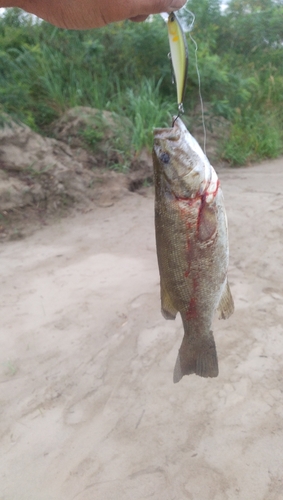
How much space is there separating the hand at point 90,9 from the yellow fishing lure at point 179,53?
73 mm

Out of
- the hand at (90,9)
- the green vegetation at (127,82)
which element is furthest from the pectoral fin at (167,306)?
the green vegetation at (127,82)

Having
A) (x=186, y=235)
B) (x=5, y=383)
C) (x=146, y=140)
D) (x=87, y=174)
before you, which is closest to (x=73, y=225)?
(x=87, y=174)

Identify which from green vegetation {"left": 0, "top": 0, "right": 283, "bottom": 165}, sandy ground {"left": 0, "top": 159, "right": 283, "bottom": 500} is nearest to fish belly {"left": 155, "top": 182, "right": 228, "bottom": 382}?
sandy ground {"left": 0, "top": 159, "right": 283, "bottom": 500}

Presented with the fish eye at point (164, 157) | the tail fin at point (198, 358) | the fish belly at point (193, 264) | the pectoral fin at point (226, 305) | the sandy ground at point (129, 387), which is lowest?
the sandy ground at point (129, 387)

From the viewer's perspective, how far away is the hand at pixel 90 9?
178 cm

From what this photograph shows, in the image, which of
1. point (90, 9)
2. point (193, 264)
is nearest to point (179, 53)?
→ point (90, 9)

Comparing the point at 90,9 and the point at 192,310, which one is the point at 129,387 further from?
the point at 90,9

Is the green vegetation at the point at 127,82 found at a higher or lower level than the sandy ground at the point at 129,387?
higher

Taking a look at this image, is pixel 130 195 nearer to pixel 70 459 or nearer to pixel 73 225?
pixel 73 225

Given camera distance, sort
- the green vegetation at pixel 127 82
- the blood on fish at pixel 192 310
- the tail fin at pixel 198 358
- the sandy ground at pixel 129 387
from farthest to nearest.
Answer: the green vegetation at pixel 127 82, the sandy ground at pixel 129 387, the tail fin at pixel 198 358, the blood on fish at pixel 192 310

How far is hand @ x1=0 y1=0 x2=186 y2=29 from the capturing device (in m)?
1.78

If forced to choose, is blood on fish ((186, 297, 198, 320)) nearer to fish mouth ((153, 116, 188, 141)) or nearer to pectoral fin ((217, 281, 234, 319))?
pectoral fin ((217, 281, 234, 319))

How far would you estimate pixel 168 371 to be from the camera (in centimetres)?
308

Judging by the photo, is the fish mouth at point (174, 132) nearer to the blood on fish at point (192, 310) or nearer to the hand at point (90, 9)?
the hand at point (90, 9)
